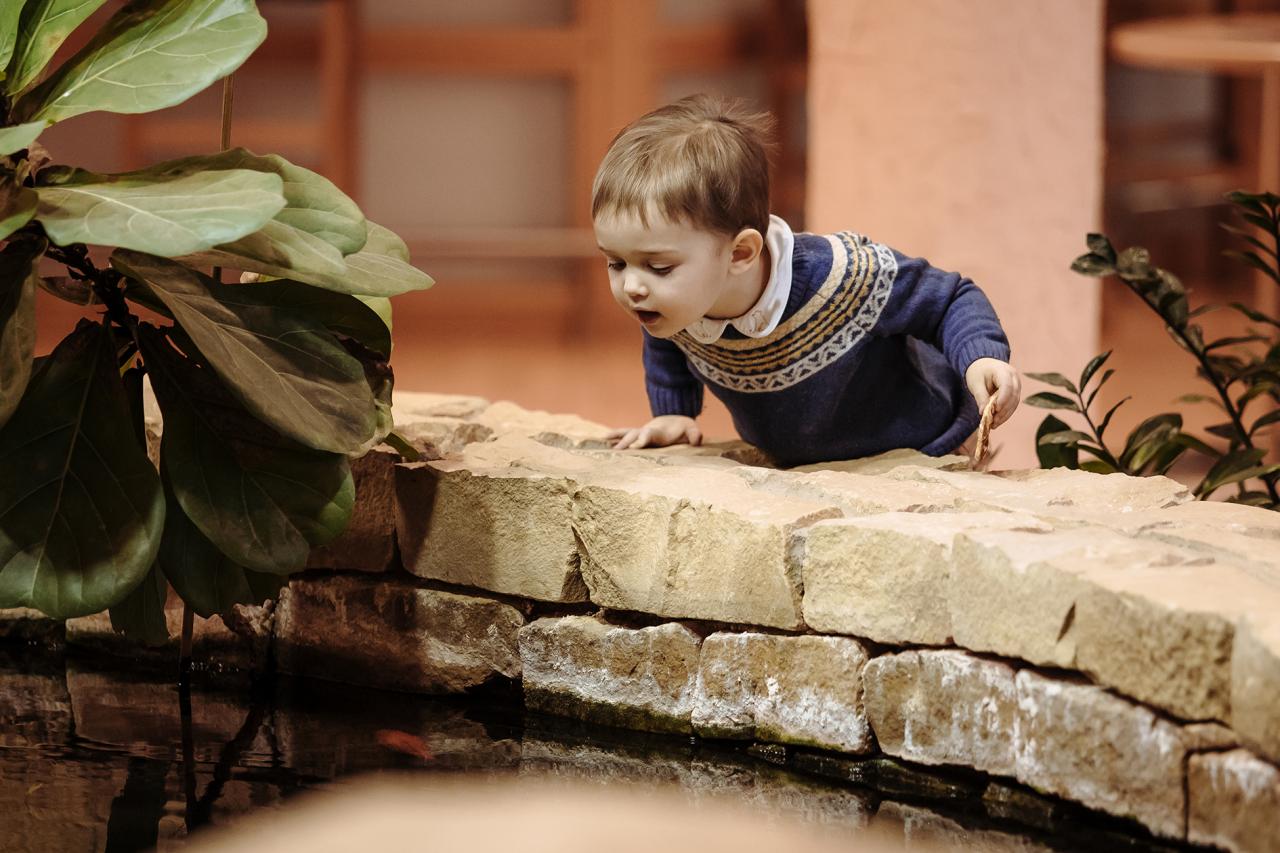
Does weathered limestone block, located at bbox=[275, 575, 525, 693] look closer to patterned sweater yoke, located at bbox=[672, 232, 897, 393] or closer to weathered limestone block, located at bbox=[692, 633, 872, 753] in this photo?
weathered limestone block, located at bbox=[692, 633, 872, 753]

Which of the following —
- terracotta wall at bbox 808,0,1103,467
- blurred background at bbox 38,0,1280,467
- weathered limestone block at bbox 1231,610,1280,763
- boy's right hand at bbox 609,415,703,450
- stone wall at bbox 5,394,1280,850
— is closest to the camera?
weathered limestone block at bbox 1231,610,1280,763

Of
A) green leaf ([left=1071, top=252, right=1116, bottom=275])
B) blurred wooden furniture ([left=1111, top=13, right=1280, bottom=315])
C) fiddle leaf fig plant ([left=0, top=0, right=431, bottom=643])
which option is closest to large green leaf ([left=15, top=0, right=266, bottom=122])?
fiddle leaf fig plant ([left=0, top=0, right=431, bottom=643])

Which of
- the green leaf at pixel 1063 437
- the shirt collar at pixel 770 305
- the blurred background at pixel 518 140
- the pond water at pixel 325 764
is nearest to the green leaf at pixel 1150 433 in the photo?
the green leaf at pixel 1063 437

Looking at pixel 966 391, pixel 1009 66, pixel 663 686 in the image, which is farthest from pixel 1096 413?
pixel 663 686

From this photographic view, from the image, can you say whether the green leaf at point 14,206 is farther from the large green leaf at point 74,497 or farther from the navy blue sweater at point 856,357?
the navy blue sweater at point 856,357

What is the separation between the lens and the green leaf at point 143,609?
63.3 inches

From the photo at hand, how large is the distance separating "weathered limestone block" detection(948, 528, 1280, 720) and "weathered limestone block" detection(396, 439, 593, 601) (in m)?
0.47

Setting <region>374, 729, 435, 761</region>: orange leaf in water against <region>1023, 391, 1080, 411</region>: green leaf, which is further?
<region>1023, 391, 1080, 411</region>: green leaf

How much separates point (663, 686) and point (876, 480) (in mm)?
356

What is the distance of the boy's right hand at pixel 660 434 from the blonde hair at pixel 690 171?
0.33 meters

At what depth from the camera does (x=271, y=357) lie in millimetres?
1478

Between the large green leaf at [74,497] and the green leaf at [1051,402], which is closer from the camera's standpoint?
the large green leaf at [74,497]

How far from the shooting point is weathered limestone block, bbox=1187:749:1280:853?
1138 mm

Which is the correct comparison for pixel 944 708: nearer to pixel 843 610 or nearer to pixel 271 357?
pixel 843 610
